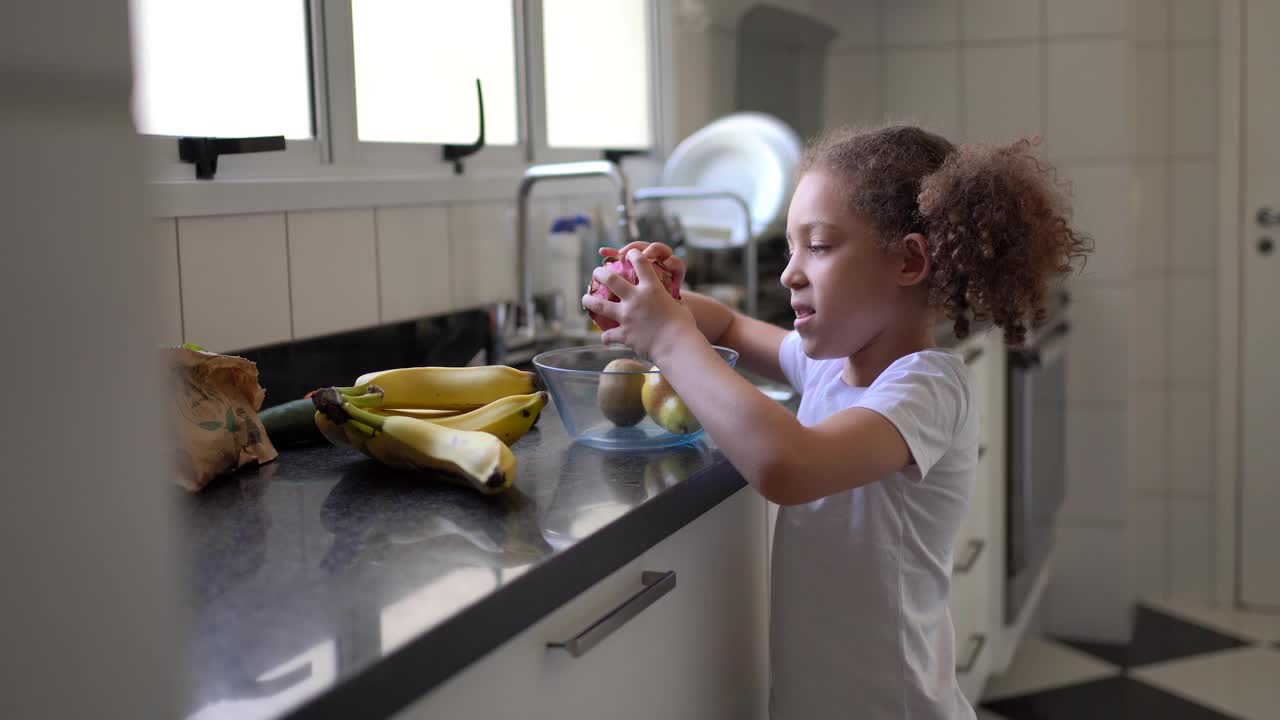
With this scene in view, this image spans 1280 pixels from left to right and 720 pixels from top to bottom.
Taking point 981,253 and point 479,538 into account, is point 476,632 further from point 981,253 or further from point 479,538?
point 981,253

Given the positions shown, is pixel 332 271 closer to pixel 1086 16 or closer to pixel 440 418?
pixel 440 418

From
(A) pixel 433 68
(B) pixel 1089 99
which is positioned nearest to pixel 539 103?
(A) pixel 433 68

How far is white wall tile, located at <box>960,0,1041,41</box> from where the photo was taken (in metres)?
2.87

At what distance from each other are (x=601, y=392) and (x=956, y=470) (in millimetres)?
335

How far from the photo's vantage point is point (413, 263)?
1.71 meters

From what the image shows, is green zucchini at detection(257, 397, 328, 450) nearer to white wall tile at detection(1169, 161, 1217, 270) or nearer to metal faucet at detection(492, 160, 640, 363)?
metal faucet at detection(492, 160, 640, 363)

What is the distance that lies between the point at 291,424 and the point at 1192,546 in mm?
2667

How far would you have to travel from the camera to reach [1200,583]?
312 centimetres

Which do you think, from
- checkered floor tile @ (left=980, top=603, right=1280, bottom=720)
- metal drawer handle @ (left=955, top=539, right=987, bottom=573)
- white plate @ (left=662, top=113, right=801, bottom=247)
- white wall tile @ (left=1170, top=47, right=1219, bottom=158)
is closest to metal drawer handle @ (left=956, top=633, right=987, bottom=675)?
metal drawer handle @ (left=955, top=539, right=987, bottom=573)

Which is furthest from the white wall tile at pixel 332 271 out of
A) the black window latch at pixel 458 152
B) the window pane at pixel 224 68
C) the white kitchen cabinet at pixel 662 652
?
the white kitchen cabinet at pixel 662 652

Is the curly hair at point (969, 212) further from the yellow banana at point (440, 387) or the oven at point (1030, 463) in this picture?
the oven at point (1030, 463)

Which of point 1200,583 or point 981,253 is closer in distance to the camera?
point 981,253

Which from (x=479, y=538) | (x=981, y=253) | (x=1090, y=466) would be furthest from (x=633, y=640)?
(x=1090, y=466)

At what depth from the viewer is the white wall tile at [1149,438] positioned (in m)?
3.07
